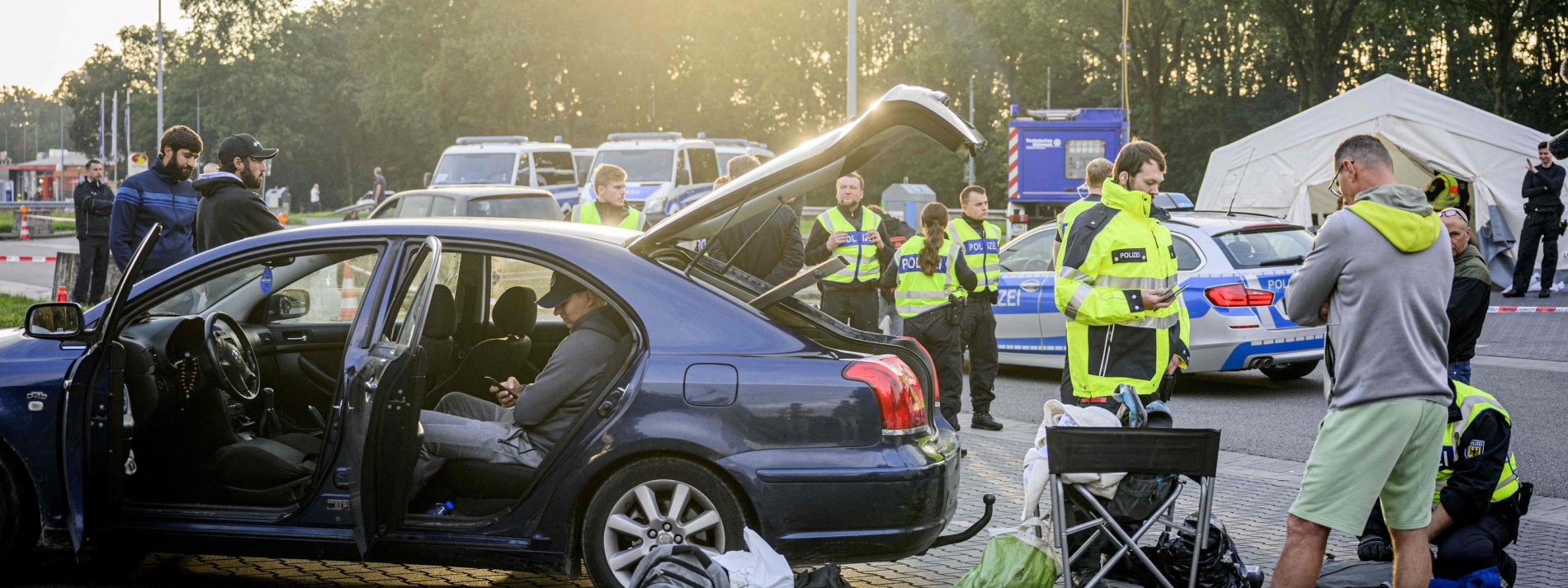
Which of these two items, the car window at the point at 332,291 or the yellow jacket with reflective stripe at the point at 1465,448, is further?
the car window at the point at 332,291

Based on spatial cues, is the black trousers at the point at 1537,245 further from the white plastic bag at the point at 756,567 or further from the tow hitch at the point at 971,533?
the white plastic bag at the point at 756,567

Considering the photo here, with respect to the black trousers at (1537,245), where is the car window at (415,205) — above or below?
above

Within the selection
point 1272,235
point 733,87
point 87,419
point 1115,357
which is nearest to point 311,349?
point 87,419

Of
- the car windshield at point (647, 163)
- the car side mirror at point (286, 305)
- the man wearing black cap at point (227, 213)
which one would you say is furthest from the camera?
the car windshield at point (647, 163)

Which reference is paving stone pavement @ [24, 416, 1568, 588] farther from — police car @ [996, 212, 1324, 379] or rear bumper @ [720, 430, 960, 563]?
police car @ [996, 212, 1324, 379]

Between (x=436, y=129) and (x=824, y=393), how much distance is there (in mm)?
58346

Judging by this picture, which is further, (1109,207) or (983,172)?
(983,172)

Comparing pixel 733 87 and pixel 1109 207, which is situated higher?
pixel 733 87

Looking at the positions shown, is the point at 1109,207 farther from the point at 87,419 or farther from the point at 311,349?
the point at 87,419

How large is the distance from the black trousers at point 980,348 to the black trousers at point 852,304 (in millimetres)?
688

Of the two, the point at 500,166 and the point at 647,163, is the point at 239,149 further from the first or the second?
the point at 647,163

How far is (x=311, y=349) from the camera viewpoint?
6109 mm

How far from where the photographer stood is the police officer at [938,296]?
8.38 metres

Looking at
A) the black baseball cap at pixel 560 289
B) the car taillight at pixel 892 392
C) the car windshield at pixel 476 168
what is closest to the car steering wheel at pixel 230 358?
the black baseball cap at pixel 560 289
